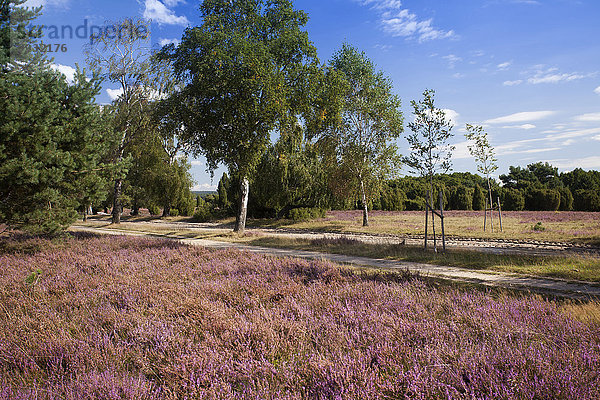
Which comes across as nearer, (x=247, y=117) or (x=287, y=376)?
(x=287, y=376)

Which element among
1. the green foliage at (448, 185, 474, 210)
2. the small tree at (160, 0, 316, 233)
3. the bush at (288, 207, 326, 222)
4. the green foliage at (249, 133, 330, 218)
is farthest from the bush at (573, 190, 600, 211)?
the small tree at (160, 0, 316, 233)

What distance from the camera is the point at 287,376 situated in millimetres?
2682

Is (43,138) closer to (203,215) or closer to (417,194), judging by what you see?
(203,215)

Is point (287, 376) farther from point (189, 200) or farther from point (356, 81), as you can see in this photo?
point (189, 200)

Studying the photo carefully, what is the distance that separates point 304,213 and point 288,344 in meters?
26.1

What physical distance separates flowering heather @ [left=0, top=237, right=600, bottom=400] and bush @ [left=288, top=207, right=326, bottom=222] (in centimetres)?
2333

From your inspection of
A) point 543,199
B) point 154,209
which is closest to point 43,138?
point 154,209

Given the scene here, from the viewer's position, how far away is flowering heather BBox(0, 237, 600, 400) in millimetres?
2512

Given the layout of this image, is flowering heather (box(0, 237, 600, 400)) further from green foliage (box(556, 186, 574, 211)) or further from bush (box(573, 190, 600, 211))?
green foliage (box(556, 186, 574, 211))

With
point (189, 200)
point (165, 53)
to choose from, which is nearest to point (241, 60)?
point (165, 53)

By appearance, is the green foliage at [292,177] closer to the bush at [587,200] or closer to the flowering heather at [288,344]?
the flowering heather at [288,344]

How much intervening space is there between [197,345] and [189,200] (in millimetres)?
39622

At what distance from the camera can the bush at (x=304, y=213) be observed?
29.2 metres

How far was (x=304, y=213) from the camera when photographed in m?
29.4
